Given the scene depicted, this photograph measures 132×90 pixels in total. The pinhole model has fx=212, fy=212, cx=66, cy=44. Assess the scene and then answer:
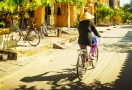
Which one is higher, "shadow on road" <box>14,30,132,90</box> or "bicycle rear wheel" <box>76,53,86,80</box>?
"bicycle rear wheel" <box>76,53,86,80</box>

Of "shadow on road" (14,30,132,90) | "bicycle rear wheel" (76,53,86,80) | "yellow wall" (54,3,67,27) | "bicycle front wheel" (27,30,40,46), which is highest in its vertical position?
"yellow wall" (54,3,67,27)

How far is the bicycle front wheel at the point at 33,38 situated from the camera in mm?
10952

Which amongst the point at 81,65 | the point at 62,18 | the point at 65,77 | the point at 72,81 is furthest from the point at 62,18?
the point at 72,81

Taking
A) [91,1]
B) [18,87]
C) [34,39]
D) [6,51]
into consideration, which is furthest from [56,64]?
[91,1]

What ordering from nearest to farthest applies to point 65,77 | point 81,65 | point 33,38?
point 81,65 → point 65,77 → point 33,38

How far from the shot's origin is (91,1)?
117ft

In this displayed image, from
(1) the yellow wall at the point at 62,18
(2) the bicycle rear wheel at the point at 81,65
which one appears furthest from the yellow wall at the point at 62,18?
(2) the bicycle rear wheel at the point at 81,65

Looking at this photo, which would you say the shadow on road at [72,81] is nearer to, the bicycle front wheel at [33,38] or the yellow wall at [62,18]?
the bicycle front wheel at [33,38]

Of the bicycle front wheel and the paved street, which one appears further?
the bicycle front wheel

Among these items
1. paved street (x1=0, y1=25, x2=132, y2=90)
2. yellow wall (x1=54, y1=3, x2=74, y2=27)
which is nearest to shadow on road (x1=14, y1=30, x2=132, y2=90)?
paved street (x1=0, y1=25, x2=132, y2=90)

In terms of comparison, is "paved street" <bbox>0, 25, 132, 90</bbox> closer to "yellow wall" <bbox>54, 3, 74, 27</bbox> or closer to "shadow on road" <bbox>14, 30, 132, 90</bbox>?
"shadow on road" <bbox>14, 30, 132, 90</bbox>

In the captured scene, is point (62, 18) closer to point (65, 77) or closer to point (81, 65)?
point (65, 77)

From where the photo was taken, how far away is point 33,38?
11188 millimetres

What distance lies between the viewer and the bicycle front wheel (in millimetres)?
10952
